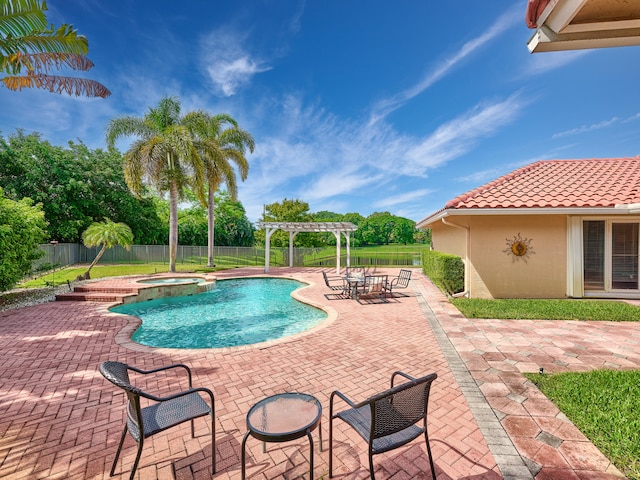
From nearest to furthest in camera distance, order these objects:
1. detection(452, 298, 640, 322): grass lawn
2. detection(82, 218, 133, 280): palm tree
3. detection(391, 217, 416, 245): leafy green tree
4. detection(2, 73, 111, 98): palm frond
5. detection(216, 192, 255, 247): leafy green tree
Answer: detection(2, 73, 111, 98): palm frond < detection(452, 298, 640, 322): grass lawn < detection(82, 218, 133, 280): palm tree < detection(216, 192, 255, 247): leafy green tree < detection(391, 217, 416, 245): leafy green tree

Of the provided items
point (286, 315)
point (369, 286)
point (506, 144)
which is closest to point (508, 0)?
point (369, 286)

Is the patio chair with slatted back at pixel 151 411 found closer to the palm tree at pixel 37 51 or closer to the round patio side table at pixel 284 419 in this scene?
the round patio side table at pixel 284 419

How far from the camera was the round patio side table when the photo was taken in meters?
2.03

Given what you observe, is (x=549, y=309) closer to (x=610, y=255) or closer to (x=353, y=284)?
(x=610, y=255)

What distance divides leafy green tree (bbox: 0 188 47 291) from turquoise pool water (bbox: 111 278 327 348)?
341 cm

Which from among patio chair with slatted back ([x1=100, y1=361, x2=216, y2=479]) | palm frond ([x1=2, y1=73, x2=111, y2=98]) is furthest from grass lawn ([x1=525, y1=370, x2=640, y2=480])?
palm frond ([x1=2, y1=73, x2=111, y2=98])

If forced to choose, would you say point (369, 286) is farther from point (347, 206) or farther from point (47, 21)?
point (347, 206)

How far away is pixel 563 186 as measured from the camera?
9727mm

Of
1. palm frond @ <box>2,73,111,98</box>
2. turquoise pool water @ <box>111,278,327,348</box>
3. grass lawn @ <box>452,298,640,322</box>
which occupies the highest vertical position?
palm frond @ <box>2,73,111,98</box>

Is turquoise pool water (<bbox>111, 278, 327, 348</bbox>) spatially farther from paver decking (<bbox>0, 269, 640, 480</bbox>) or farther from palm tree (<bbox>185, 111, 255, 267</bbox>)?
palm tree (<bbox>185, 111, 255, 267</bbox>)

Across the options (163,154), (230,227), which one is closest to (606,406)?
(163,154)

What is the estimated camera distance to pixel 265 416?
7.55 feet

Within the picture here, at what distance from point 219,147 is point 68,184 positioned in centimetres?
1740

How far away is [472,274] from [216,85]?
17.6 meters
